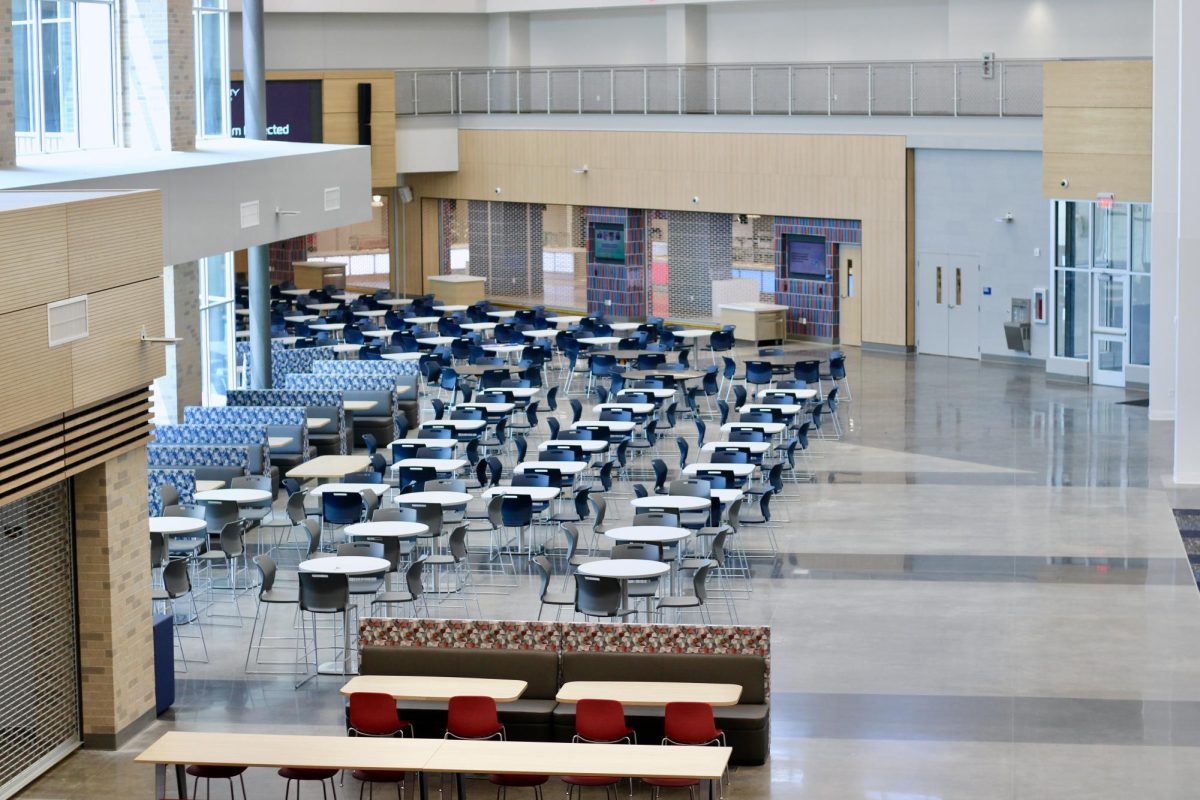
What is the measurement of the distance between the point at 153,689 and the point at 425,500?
13.8 ft

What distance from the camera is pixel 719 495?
1638 centimetres

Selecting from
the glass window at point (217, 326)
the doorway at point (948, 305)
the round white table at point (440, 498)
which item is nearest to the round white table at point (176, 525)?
the round white table at point (440, 498)

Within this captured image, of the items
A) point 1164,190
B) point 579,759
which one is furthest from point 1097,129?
point 579,759

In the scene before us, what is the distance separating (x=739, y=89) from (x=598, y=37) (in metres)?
7.40

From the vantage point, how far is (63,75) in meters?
20.4

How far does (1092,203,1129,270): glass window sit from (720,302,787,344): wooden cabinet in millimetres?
7069

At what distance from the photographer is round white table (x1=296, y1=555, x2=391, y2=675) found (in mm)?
13500

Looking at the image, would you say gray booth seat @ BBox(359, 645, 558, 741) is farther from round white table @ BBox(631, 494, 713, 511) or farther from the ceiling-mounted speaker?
the ceiling-mounted speaker

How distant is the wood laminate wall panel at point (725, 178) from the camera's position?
3127cm

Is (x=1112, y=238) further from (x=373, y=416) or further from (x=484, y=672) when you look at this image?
(x=484, y=672)

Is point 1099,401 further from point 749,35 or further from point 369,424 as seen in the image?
point 749,35

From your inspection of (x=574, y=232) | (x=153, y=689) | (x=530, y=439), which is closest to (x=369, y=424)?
(x=530, y=439)

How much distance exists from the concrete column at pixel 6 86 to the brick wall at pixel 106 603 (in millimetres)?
5723

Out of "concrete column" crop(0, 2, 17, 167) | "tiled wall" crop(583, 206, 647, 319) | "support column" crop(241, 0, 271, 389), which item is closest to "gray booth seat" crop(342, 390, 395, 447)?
"support column" crop(241, 0, 271, 389)
